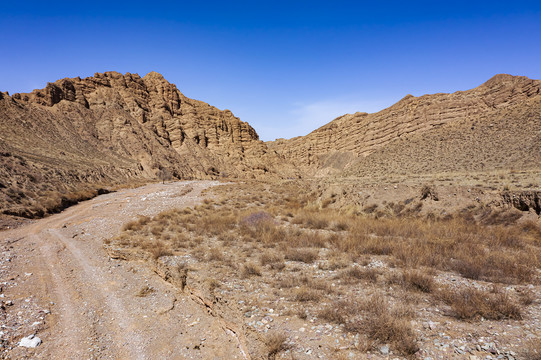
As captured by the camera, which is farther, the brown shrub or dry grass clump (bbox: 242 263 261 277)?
dry grass clump (bbox: 242 263 261 277)

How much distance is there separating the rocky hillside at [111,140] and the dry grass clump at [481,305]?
2153 cm

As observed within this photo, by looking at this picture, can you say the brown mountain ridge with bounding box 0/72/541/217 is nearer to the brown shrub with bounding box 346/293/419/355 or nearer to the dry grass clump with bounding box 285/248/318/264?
the dry grass clump with bounding box 285/248/318/264

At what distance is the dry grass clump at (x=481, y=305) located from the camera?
13.5 ft

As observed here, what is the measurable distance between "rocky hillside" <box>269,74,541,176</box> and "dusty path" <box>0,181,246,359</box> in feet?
120

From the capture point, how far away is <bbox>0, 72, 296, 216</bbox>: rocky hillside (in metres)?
25.7

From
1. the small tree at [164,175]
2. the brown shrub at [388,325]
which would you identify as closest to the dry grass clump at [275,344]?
the brown shrub at [388,325]

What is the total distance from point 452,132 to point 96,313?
181ft

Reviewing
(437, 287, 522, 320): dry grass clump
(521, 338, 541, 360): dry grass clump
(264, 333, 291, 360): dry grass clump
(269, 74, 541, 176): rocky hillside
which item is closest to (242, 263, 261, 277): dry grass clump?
(264, 333, 291, 360): dry grass clump

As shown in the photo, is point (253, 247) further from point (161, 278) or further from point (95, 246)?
point (95, 246)

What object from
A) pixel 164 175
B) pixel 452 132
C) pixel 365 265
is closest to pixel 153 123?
pixel 164 175

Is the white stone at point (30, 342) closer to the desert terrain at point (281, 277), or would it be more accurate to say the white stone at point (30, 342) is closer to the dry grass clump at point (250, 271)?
the desert terrain at point (281, 277)

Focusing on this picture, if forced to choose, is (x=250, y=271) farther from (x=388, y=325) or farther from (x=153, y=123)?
(x=153, y=123)

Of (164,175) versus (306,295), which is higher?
(164,175)

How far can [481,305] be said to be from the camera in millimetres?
4289
